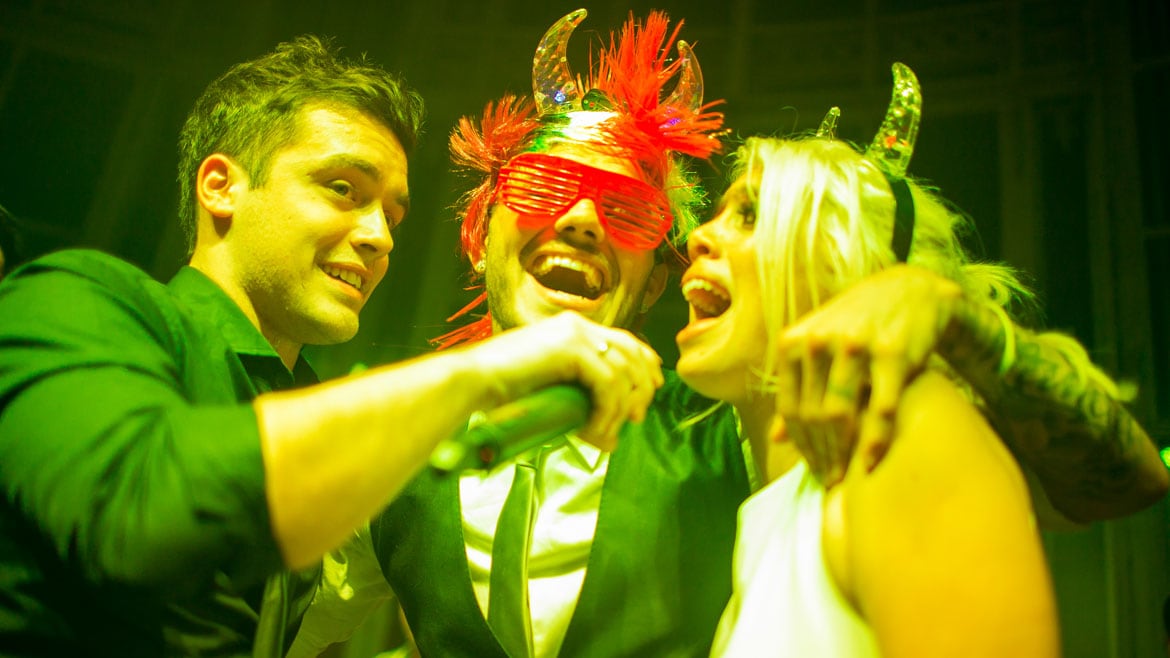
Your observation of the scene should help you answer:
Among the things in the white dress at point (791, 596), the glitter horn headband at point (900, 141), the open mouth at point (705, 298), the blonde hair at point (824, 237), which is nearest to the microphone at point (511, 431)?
the white dress at point (791, 596)

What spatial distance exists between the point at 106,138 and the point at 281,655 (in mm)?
2196

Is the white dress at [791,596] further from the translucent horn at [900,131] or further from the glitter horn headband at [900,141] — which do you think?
the translucent horn at [900,131]

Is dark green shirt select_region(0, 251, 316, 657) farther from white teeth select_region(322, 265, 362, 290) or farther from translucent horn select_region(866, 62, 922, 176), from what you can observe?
translucent horn select_region(866, 62, 922, 176)

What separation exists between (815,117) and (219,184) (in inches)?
101

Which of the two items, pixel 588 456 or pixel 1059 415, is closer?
pixel 1059 415

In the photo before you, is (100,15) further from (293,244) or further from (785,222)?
(785,222)

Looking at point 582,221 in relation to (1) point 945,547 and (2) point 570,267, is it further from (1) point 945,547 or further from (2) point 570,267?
(1) point 945,547

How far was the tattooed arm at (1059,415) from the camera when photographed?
1.07m

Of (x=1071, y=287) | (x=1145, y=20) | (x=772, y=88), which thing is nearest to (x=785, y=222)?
(x=1071, y=287)

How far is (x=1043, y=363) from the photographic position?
113 cm

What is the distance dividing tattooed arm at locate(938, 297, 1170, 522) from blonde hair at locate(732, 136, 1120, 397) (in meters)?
0.04

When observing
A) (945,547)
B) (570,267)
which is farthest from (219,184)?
(945,547)

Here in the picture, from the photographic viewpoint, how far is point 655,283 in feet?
6.68

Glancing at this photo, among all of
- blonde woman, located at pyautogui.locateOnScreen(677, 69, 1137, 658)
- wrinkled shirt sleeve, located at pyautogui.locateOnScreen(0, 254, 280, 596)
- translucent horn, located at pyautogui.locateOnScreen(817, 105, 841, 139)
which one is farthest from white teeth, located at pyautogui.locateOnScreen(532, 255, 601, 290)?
wrinkled shirt sleeve, located at pyautogui.locateOnScreen(0, 254, 280, 596)
